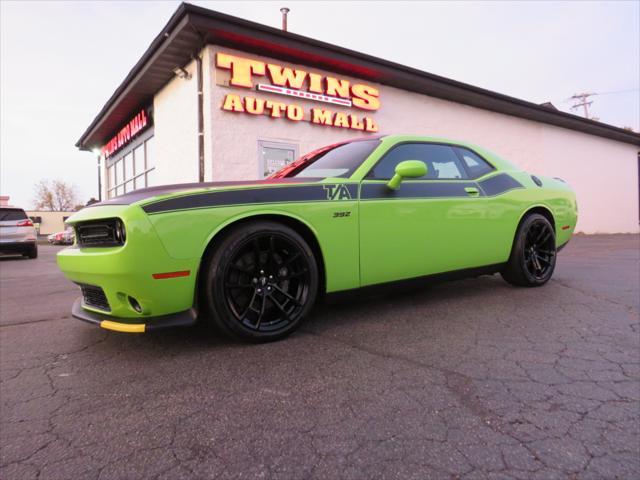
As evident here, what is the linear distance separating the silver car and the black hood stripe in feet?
35.5

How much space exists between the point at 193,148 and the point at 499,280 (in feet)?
23.1

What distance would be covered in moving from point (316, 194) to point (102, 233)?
131 cm

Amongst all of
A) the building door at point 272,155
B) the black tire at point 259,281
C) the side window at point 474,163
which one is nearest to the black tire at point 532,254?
the side window at point 474,163

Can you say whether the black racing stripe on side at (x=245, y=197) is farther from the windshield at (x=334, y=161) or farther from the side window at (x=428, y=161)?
the side window at (x=428, y=161)

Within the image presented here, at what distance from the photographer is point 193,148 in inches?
346

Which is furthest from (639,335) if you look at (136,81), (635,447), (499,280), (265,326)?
(136,81)

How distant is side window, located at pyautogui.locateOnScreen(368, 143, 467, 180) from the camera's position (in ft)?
9.69

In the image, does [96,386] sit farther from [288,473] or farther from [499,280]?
[499,280]

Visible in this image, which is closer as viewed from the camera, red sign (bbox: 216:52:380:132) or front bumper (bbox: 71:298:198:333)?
front bumper (bbox: 71:298:198:333)

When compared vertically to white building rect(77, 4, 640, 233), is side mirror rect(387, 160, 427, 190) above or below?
below

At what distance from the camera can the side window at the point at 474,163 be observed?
3.54m

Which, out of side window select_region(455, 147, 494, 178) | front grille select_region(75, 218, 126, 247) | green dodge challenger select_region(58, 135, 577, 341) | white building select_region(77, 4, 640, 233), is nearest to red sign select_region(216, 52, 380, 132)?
white building select_region(77, 4, 640, 233)

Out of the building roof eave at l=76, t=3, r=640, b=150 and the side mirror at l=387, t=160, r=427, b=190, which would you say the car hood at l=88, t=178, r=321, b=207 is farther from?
the building roof eave at l=76, t=3, r=640, b=150

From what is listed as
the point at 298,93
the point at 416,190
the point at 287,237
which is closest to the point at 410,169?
the point at 416,190
